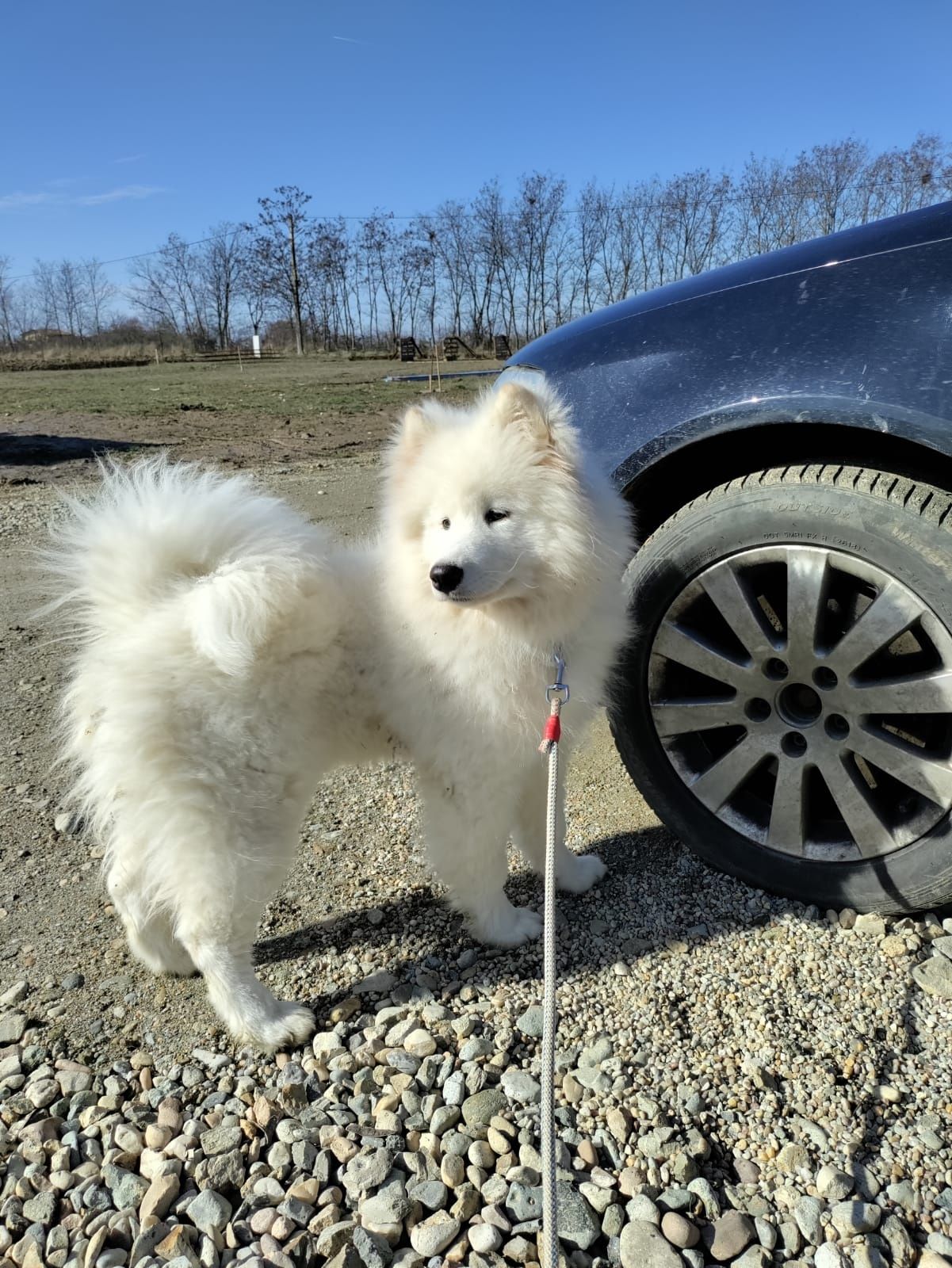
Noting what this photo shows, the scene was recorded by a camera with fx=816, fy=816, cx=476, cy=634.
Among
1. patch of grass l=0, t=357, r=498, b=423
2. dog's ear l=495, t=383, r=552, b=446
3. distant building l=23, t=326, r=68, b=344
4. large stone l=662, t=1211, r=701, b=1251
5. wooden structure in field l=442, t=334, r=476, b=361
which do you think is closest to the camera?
large stone l=662, t=1211, r=701, b=1251

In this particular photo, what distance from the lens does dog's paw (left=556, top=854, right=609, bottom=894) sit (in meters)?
2.81

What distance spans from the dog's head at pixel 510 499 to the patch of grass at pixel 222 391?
12.0 m

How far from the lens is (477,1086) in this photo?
6.81 ft

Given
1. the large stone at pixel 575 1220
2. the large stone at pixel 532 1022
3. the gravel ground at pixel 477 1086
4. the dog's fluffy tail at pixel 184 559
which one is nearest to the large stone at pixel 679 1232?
the gravel ground at pixel 477 1086

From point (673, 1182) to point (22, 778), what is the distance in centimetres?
294

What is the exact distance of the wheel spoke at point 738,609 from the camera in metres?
2.49

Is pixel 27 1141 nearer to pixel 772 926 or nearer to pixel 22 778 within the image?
pixel 22 778

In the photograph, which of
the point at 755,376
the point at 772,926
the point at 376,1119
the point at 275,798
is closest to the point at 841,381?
the point at 755,376

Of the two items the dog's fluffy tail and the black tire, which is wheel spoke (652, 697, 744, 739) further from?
the dog's fluffy tail

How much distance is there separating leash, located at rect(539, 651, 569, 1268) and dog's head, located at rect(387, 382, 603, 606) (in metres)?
0.31

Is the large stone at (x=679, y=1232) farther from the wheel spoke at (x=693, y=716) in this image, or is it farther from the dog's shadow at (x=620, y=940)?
the wheel spoke at (x=693, y=716)

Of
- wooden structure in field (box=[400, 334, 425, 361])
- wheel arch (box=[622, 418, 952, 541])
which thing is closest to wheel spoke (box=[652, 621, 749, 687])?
wheel arch (box=[622, 418, 952, 541])

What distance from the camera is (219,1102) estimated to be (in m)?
2.07

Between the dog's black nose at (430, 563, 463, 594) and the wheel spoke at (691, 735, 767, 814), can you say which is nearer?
the dog's black nose at (430, 563, 463, 594)
